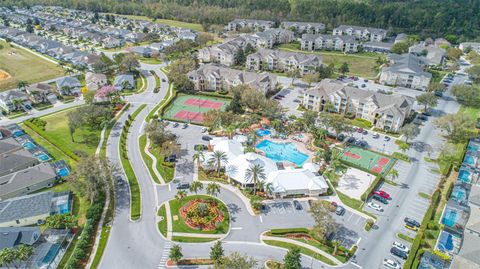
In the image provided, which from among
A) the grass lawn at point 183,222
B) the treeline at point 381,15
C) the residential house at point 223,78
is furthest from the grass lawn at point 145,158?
the treeline at point 381,15

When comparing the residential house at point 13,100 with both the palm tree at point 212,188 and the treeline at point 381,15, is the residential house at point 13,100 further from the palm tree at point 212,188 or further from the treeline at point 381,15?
the treeline at point 381,15

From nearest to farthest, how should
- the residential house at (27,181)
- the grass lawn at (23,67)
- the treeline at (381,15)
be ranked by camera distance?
the residential house at (27,181), the grass lawn at (23,67), the treeline at (381,15)

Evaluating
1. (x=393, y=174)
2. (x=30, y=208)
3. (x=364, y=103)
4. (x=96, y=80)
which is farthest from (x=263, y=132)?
(x=96, y=80)

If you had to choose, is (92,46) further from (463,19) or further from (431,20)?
(463,19)

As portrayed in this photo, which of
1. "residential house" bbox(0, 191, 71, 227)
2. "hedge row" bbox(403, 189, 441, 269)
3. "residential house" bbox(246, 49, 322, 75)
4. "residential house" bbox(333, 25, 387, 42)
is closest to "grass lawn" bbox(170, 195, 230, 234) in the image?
"residential house" bbox(0, 191, 71, 227)

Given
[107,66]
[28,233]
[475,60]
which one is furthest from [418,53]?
[28,233]
